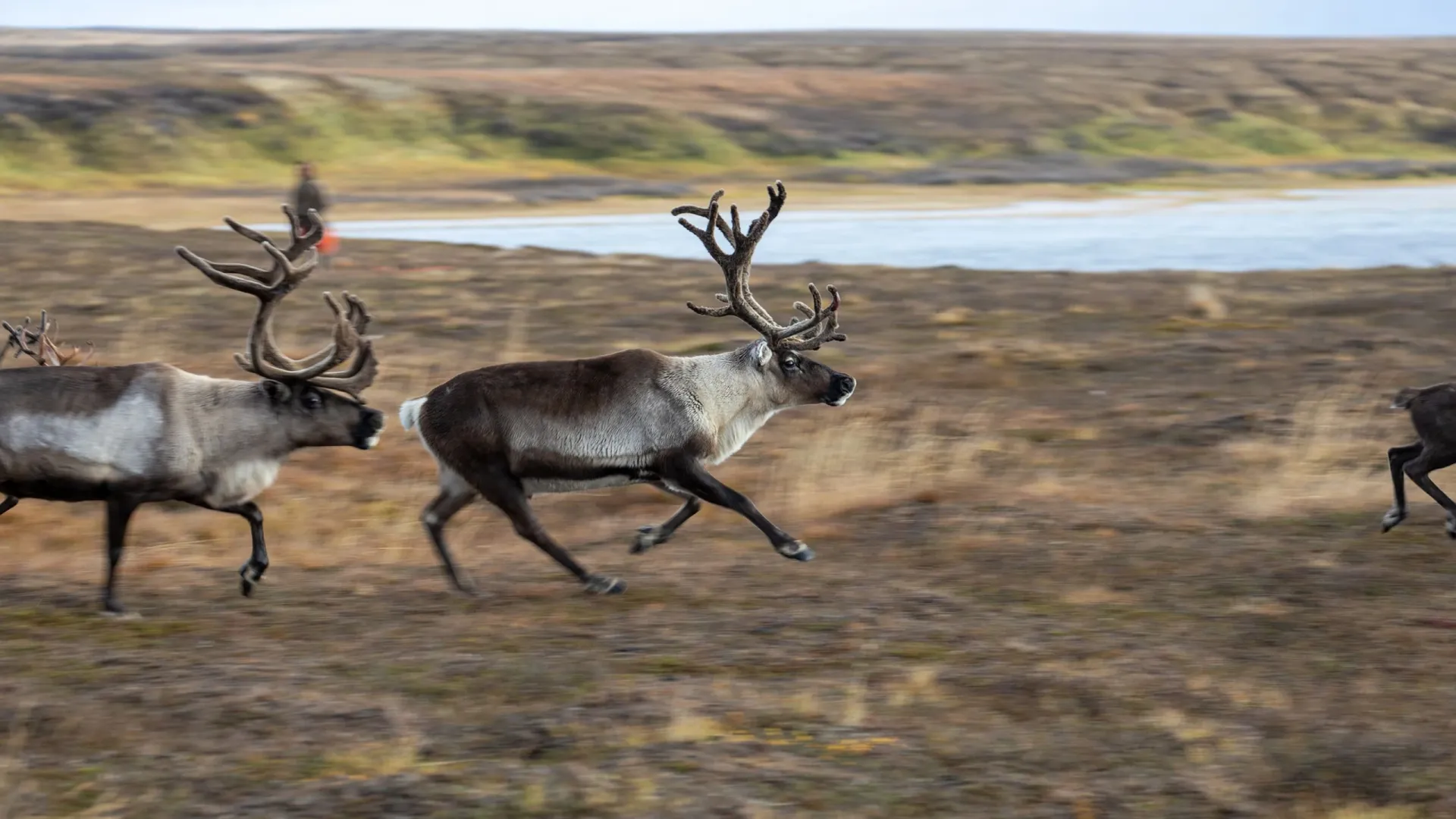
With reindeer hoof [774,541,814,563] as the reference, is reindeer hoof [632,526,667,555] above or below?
below

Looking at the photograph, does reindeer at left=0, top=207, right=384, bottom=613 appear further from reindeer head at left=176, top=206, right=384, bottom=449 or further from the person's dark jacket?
the person's dark jacket

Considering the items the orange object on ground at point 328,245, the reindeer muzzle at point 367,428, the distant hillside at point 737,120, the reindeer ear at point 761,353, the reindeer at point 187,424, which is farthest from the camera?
the distant hillside at point 737,120

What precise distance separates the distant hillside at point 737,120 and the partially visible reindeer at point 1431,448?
48.8 metres

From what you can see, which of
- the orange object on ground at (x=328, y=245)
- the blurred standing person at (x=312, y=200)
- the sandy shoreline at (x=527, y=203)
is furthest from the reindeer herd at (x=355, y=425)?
the sandy shoreline at (x=527, y=203)

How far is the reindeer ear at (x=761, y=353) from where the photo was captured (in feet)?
31.3

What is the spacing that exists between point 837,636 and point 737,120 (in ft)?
224

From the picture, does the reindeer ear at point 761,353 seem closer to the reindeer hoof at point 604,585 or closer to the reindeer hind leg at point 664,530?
the reindeer hind leg at point 664,530

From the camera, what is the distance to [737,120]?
7488cm

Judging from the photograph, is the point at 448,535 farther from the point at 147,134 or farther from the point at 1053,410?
the point at 147,134

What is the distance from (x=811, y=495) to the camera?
11.5 m

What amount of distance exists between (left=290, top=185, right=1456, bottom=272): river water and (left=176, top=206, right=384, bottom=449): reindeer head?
1911 centimetres

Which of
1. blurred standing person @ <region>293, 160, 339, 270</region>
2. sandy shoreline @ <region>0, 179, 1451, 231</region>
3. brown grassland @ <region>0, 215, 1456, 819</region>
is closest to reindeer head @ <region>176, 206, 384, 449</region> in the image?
brown grassland @ <region>0, 215, 1456, 819</region>

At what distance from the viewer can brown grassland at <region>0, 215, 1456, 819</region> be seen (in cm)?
620

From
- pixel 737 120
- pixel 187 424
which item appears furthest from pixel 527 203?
pixel 187 424
